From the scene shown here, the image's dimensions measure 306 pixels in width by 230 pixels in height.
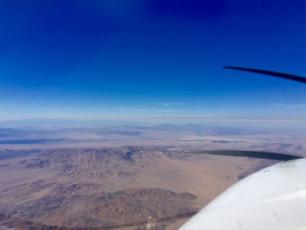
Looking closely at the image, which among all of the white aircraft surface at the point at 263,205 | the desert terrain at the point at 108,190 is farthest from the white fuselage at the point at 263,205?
the desert terrain at the point at 108,190

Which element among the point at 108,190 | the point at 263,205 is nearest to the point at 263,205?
the point at 263,205

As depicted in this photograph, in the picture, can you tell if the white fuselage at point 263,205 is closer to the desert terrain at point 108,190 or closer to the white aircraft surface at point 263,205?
the white aircraft surface at point 263,205

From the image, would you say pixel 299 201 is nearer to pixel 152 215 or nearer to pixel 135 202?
pixel 152 215

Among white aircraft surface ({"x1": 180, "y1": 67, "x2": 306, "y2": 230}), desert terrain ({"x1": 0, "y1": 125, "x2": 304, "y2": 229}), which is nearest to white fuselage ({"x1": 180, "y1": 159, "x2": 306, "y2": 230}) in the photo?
white aircraft surface ({"x1": 180, "y1": 67, "x2": 306, "y2": 230})

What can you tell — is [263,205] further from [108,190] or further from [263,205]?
[108,190]

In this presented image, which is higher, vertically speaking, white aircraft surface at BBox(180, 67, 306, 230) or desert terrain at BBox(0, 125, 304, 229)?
white aircraft surface at BBox(180, 67, 306, 230)

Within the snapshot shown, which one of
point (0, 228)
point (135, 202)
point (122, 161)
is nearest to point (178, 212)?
point (135, 202)

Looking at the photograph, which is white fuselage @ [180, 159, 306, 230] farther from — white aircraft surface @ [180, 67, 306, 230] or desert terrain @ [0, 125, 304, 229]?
desert terrain @ [0, 125, 304, 229]

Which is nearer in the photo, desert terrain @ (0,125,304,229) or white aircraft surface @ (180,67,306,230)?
white aircraft surface @ (180,67,306,230)
